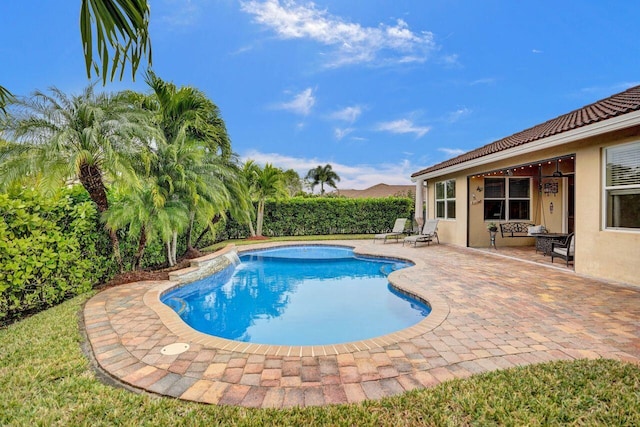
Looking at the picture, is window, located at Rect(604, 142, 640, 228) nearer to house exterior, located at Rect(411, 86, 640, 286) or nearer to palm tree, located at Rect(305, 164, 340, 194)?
house exterior, located at Rect(411, 86, 640, 286)

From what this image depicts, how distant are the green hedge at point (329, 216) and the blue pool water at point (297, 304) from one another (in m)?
8.96

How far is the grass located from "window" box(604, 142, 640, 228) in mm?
5270

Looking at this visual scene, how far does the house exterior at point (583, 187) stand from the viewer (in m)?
6.91

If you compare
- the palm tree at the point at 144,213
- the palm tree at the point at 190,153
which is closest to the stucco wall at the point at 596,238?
the palm tree at the point at 190,153

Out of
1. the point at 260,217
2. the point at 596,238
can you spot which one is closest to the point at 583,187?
the point at 596,238

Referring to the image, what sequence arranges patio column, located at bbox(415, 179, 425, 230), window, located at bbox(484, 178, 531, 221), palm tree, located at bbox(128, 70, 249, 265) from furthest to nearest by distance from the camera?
patio column, located at bbox(415, 179, 425, 230)
window, located at bbox(484, 178, 531, 221)
palm tree, located at bbox(128, 70, 249, 265)

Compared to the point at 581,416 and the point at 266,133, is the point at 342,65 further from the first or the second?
the point at 581,416

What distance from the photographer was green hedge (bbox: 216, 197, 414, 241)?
21.2m

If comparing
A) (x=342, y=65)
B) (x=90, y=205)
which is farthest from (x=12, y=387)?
(x=342, y=65)

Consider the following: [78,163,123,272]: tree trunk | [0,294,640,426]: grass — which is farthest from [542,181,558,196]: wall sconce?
[78,163,123,272]: tree trunk

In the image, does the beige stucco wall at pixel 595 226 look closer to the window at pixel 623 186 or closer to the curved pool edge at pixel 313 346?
the window at pixel 623 186

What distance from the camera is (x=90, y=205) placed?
7.25m

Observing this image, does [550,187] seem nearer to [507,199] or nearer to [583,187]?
[507,199]

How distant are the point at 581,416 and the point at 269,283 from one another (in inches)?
322
